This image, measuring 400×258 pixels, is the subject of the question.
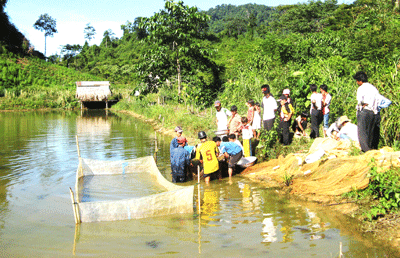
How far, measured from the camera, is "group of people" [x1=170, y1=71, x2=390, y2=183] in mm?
7328

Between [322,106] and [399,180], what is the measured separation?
412 cm

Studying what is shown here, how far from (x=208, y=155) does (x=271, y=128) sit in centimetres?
213

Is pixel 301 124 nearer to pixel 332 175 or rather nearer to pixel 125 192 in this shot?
pixel 332 175

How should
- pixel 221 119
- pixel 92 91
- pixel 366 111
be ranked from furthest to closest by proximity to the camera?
pixel 92 91 → pixel 221 119 → pixel 366 111

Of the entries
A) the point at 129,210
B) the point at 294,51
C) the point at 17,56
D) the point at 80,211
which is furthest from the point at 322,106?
the point at 17,56

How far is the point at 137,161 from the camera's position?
1030cm

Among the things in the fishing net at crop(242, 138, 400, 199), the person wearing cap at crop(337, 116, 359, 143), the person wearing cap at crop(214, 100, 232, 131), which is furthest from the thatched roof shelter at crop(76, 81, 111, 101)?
the person wearing cap at crop(337, 116, 359, 143)

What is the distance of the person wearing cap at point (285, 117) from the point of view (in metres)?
9.86

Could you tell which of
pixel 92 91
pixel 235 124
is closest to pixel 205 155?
pixel 235 124

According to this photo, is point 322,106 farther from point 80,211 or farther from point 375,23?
point 375,23

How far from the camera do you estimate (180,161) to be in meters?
8.97

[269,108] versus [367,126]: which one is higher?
[269,108]

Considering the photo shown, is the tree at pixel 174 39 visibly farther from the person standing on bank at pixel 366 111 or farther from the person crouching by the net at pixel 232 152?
the person standing on bank at pixel 366 111

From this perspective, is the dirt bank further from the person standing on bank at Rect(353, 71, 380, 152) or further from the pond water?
the person standing on bank at Rect(353, 71, 380, 152)
